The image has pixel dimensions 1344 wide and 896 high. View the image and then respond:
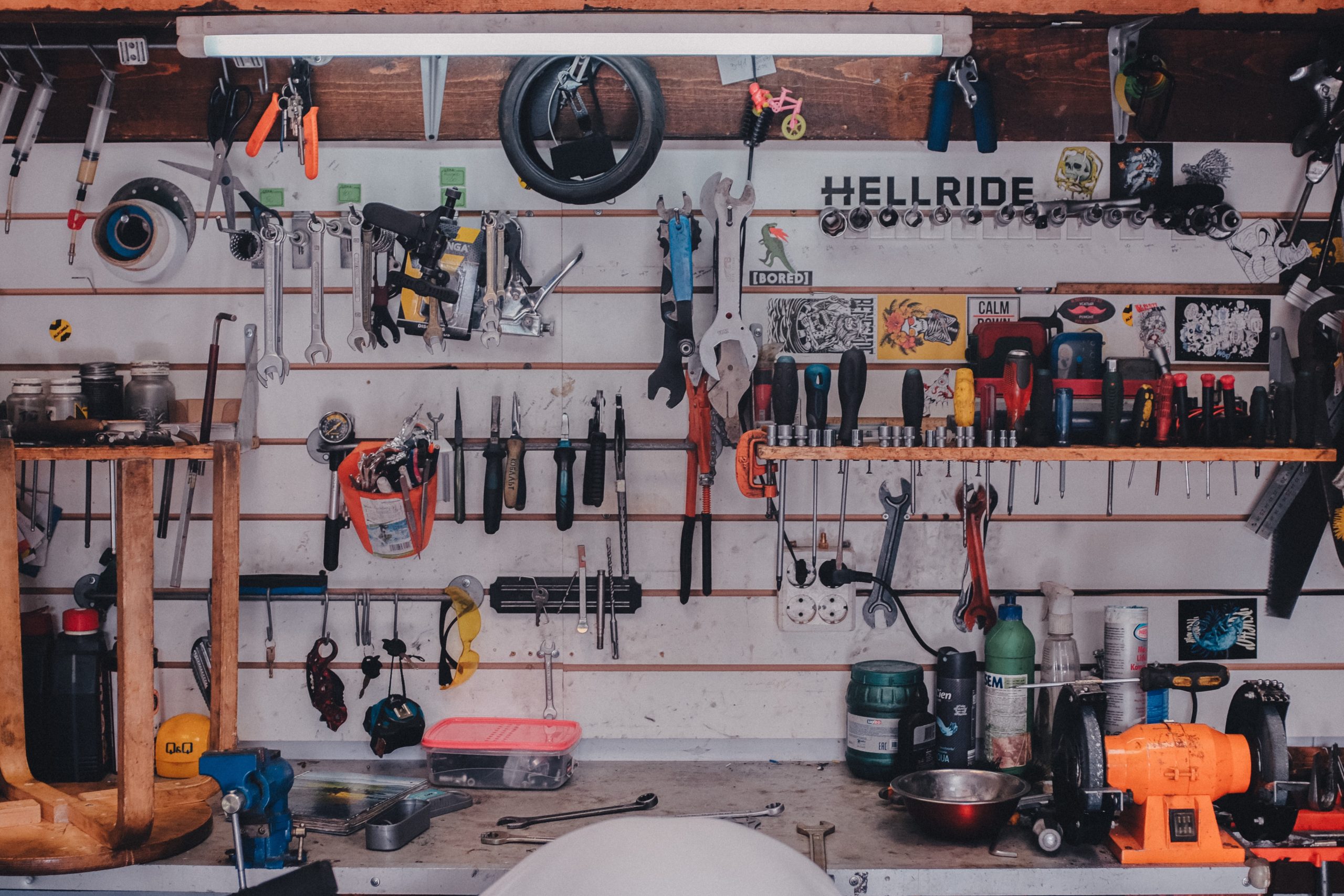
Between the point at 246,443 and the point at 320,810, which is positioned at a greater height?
the point at 246,443

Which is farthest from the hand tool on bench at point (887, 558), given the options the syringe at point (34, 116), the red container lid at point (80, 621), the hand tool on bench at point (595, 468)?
the syringe at point (34, 116)

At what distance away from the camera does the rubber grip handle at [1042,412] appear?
78.3 inches

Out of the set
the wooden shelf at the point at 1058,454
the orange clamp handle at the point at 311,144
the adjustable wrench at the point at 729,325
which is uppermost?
the orange clamp handle at the point at 311,144

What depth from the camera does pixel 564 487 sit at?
2.21 m

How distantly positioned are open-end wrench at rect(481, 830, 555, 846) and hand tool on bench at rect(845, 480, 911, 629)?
36.4 inches

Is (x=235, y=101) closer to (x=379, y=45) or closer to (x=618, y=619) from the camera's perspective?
(x=379, y=45)

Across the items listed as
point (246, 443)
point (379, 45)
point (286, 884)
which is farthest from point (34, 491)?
point (286, 884)

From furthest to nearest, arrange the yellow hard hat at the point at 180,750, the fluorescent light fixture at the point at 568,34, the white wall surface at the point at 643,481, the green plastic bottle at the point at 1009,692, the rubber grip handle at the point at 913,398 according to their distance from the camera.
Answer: the white wall surface at the point at 643,481 → the yellow hard hat at the point at 180,750 → the green plastic bottle at the point at 1009,692 → the rubber grip handle at the point at 913,398 → the fluorescent light fixture at the point at 568,34

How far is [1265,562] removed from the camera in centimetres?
231

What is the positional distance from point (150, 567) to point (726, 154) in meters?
1.53

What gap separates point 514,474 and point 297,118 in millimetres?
960

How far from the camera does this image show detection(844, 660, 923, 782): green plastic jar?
84.0 inches

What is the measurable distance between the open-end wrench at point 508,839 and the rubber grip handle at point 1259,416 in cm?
165

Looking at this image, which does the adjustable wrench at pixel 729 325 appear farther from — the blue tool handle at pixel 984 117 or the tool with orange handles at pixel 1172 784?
the tool with orange handles at pixel 1172 784
